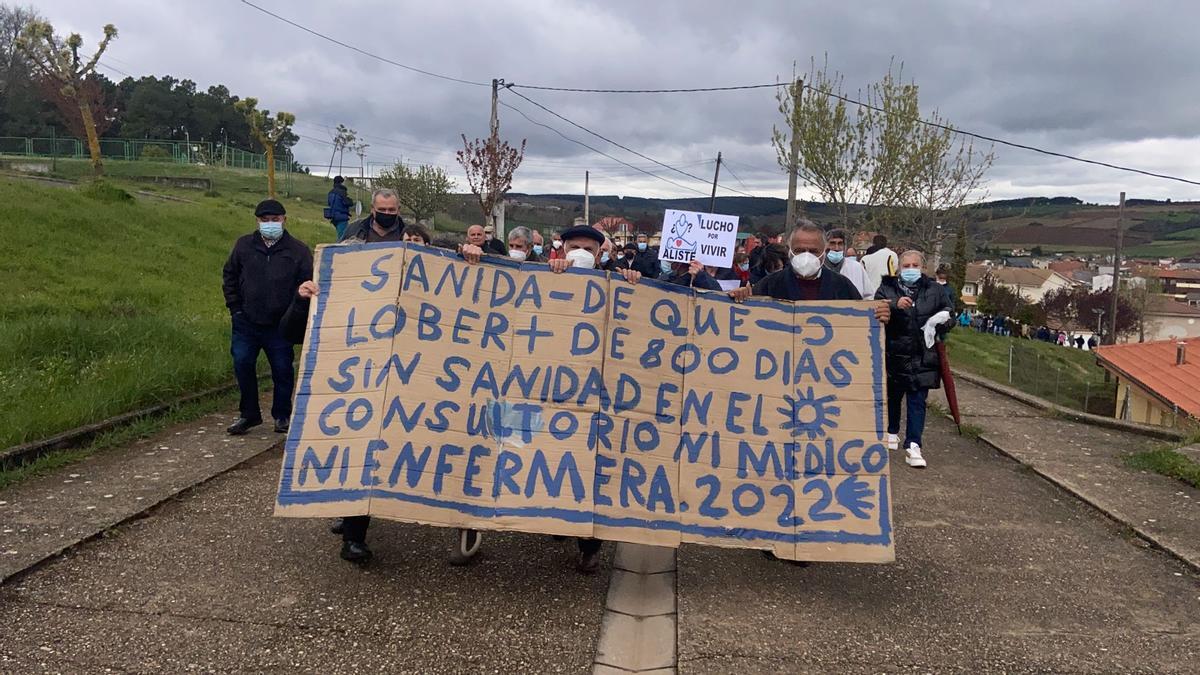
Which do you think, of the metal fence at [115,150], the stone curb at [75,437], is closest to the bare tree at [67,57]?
the metal fence at [115,150]

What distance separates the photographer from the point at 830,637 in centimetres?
381

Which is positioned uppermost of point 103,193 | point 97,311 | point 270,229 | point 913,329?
point 103,193

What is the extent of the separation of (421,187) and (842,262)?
1835 inches

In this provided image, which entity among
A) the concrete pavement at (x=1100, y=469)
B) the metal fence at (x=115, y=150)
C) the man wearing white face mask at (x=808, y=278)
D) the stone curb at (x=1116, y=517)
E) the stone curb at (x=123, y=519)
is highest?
the metal fence at (x=115, y=150)

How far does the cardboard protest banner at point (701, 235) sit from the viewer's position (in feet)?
26.1

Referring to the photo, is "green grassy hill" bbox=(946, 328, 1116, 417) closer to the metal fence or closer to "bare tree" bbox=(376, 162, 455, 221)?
"bare tree" bbox=(376, 162, 455, 221)

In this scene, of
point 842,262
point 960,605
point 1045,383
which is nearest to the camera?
point 960,605

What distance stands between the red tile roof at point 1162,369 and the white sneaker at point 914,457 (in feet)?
37.2

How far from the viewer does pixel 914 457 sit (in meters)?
6.82

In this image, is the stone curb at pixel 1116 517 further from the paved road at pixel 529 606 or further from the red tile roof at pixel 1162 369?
the red tile roof at pixel 1162 369

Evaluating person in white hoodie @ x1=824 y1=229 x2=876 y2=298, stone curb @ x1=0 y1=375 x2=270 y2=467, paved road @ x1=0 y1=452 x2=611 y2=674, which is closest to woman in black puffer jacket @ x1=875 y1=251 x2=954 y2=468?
person in white hoodie @ x1=824 y1=229 x2=876 y2=298

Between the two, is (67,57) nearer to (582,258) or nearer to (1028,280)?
(582,258)

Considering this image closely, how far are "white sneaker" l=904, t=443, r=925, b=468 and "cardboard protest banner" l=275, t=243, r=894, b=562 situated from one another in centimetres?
264

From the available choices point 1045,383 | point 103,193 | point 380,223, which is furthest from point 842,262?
point 103,193
